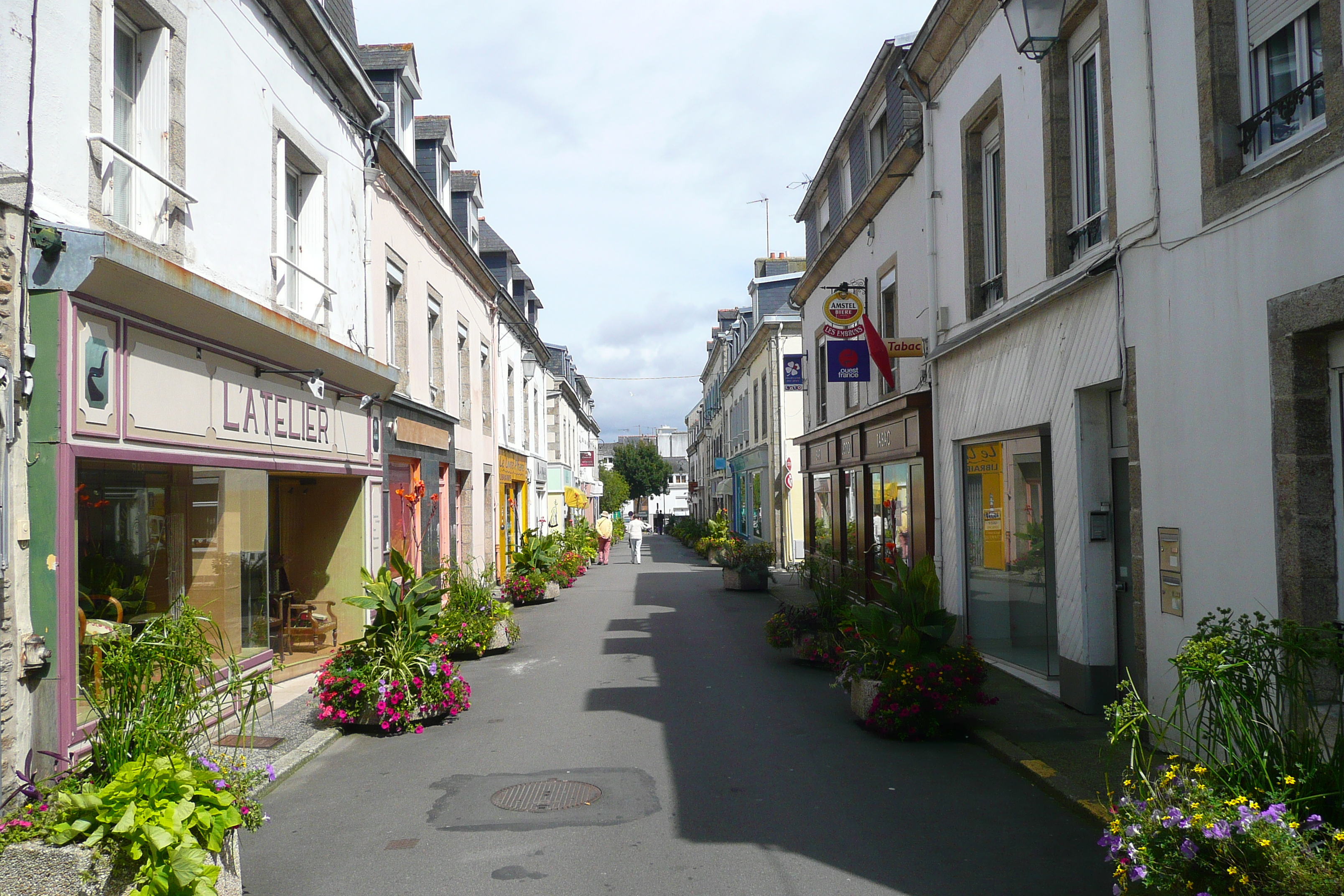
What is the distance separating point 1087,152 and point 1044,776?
4975 millimetres

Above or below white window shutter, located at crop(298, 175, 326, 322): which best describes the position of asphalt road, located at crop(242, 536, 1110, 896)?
below

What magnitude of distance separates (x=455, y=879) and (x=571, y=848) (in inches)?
24.5

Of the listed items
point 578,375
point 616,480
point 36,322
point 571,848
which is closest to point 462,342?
point 36,322

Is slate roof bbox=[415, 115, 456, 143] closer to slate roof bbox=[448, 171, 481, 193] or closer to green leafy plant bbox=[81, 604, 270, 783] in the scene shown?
slate roof bbox=[448, 171, 481, 193]

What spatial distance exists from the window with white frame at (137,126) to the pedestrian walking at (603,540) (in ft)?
78.4

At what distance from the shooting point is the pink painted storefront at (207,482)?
18.1 ft

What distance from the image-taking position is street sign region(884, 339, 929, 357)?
11766mm

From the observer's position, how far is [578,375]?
51688 millimetres

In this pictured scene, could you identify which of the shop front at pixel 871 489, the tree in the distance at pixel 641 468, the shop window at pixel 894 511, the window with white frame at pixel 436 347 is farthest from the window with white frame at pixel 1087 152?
the tree in the distance at pixel 641 468

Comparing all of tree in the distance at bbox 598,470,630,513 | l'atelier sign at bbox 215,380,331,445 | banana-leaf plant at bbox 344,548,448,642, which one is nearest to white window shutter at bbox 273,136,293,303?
l'atelier sign at bbox 215,380,331,445

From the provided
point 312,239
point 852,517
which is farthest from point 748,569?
point 312,239

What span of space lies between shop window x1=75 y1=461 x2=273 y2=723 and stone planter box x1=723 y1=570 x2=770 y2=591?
36.6ft

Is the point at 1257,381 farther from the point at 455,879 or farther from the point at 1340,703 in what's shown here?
the point at 455,879

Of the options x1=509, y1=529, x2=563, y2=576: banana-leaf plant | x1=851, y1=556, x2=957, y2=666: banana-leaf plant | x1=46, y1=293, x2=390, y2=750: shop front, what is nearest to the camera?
x1=46, y1=293, x2=390, y2=750: shop front
